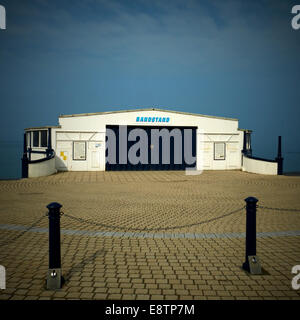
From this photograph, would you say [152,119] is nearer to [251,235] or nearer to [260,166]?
[260,166]

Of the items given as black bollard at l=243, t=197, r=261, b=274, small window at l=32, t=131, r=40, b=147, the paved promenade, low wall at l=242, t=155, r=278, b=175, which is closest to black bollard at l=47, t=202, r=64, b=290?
the paved promenade

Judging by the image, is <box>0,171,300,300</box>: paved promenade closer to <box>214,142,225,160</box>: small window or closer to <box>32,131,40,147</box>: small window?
<box>214,142,225,160</box>: small window

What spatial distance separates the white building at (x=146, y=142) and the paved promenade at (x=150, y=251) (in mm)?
11154

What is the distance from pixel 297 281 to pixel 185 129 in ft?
59.6

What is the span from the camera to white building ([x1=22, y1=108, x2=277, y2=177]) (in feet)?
65.4

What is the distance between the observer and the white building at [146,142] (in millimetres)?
19922

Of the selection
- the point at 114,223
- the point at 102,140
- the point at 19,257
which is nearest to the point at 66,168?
the point at 102,140

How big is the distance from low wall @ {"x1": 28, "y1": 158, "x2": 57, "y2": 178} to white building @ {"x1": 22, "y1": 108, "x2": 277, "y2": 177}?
627 millimetres

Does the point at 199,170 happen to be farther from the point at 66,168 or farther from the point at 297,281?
the point at 297,281

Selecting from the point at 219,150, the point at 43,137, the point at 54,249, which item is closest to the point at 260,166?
the point at 219,150

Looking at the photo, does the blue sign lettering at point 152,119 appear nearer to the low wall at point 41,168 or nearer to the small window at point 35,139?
the low wall at point 41,168

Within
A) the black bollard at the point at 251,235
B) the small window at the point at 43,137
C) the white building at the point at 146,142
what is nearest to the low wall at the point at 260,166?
the white building at the point at 146,142

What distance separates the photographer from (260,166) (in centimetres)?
1947

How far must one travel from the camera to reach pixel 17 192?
11367mm
